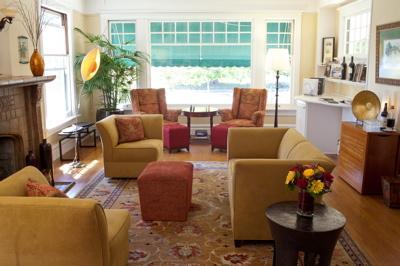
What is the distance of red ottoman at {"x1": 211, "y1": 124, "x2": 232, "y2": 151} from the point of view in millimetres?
6238

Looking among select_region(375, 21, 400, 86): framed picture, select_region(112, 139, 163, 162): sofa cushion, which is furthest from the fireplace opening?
select_region(375, 21, 400, 86): framed picture

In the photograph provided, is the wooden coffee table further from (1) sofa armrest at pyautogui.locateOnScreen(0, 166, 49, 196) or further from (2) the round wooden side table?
(2) the round wooden side table

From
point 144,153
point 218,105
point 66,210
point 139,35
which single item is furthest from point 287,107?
point 66,210

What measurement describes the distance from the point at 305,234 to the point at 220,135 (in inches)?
160

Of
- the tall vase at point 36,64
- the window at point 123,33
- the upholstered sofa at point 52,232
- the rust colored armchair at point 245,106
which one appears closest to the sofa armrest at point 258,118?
the rust colored armchair at point 245,106

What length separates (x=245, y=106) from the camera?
6855 millimetres

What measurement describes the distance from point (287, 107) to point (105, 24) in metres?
3.97

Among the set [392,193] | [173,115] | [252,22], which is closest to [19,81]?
[173,115]

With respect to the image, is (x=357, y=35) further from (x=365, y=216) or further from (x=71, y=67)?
(x=71, y=67)

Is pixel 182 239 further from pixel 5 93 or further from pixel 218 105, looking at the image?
pixel 218 105

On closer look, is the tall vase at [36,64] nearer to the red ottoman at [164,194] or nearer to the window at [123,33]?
the red ottoman at [164,194]

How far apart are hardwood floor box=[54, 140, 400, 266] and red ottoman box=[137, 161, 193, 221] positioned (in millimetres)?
1244

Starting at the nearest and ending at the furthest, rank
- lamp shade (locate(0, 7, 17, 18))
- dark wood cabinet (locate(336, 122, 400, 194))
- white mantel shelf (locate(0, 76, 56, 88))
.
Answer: white mantel shelf (locate(0, 76, 56, 88)) < lamp shade (locate(0, 7, 17, 18)) < dark wood cabinet (locate(336, 122, 400, 194))

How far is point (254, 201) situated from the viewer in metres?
3.02
